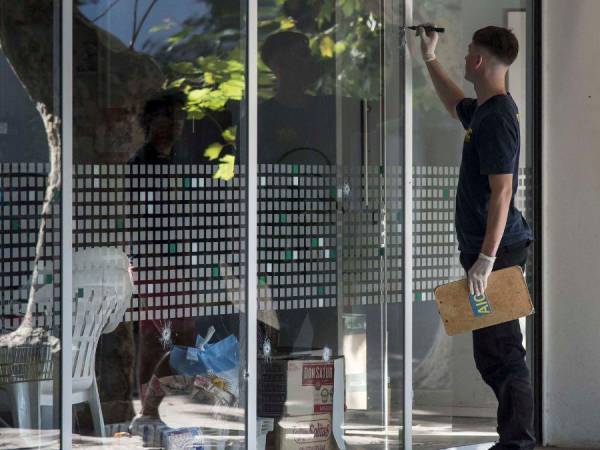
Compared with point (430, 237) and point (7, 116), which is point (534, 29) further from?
point (7, 116)

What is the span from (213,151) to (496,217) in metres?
1.30

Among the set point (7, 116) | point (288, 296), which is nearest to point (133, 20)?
point (7, 116)

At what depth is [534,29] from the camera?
5.90m

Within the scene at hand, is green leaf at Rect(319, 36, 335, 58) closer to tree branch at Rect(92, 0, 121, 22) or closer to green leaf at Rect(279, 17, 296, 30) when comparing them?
green leaf at Rect(279, 17, 296, 30)

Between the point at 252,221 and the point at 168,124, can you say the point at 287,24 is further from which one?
the point at 252,221

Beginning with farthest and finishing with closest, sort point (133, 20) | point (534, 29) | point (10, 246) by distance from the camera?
1. point (534, 29)
2. point (133, 20)
3. point (10, 246)

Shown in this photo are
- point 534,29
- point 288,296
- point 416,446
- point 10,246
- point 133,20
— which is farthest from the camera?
point 534,29

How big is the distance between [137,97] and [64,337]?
3.51ft

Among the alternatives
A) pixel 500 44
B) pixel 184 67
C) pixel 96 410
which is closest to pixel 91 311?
pixel 96 410

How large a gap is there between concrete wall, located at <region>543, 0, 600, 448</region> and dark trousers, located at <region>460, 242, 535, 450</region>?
1.24 m

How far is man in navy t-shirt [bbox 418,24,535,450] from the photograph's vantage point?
451cm

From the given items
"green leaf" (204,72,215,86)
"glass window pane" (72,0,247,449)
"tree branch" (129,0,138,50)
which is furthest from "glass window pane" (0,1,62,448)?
"green leaf" (204,72,215,86)

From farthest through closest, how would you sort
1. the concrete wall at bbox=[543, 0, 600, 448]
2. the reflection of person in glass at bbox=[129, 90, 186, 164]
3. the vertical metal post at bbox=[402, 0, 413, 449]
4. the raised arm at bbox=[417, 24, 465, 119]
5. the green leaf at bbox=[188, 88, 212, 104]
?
the concrete wall at bbox=[543, 0, 600, 448] → the vertical metal post at bbox=[402, 0, 413, 449] → the raised arm at bbox=[417, 24, 465, 119] → the green leaf at bbox=[188, 88, 212, 104] → the reflection of person in glass at bbox=[129, 90, 186, 164]

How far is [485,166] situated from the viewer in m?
4.52
